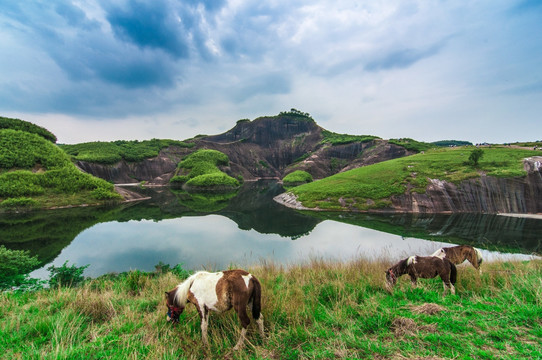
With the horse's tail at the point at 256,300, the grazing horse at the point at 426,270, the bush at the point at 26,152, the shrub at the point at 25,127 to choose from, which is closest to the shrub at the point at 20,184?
the bush at the point at 26,152

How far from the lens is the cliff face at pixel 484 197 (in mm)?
31453

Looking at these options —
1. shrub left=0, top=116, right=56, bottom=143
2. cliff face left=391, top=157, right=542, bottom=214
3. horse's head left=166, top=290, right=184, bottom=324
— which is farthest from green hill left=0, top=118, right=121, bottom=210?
cliff face left=391, top=157, right=542, bottom=214

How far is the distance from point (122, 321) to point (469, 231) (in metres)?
31.4

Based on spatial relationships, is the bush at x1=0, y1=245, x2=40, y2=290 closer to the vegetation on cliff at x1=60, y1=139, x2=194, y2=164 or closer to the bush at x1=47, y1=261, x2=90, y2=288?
the bush at x1=47, y1=261, x2=90, y2=288

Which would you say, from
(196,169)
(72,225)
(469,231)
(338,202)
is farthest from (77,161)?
(469,231)

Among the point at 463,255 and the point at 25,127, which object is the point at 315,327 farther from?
the point at 25,127

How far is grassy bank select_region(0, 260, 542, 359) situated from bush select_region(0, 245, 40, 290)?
435 cm

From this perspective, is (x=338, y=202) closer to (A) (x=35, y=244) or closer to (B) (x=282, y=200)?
(B) (x=282, y=200)

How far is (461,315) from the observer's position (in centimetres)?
436

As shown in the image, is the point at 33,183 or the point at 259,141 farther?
the point at 259,141

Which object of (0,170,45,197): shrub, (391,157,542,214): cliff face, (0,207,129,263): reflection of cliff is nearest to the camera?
(0,207,129,263): reflection of cliff

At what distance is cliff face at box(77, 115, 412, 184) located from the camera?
8312 cm

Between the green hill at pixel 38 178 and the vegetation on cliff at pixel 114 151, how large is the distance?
31.5 metres

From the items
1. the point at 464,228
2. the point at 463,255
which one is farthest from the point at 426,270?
the point at 464,228
